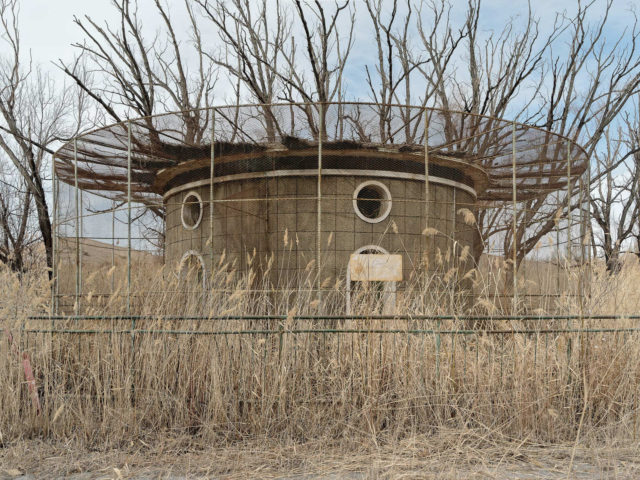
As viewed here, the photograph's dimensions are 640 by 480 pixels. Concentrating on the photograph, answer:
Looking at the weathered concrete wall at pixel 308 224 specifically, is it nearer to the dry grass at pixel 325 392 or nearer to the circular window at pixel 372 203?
the circular window at pixel 372 203

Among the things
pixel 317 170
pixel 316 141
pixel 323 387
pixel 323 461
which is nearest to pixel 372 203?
pixel 317 170

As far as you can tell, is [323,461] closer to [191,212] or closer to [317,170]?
[317,170]

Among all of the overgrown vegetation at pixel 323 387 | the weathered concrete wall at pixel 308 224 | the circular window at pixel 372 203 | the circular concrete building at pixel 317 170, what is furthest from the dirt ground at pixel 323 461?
the circular window at pixel 372 203

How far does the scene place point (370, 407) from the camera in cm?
512

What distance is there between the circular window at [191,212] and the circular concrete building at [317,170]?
34 millimetres

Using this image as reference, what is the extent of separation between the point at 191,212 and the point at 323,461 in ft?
33.0

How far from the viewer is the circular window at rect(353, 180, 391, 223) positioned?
39.2 ft

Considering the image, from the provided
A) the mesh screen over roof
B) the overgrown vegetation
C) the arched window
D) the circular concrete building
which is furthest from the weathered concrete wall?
the overgrown vegetation

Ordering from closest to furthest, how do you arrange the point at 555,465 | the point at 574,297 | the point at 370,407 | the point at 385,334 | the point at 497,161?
the point at 555,465 → the point at 370,407 → the point at 385,334 → the point at 574,297 → the point at 497,161

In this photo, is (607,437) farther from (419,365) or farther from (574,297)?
(574,297)

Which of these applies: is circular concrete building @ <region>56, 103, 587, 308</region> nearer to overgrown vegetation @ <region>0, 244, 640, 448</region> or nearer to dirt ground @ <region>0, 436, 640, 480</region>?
overgrown vegetation @ <region>0, 244, 640, 448</region>

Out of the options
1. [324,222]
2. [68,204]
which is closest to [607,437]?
[324,222]

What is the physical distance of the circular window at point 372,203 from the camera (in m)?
12.0

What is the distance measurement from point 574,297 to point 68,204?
1296 centimetres
